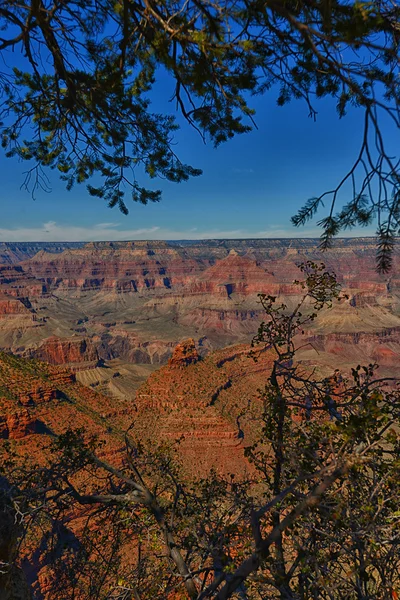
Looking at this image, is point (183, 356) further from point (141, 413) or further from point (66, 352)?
point (66, 352)

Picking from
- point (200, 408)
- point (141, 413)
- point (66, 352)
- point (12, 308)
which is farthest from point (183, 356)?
point (12, 308)

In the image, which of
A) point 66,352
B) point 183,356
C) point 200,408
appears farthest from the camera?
point 66,352

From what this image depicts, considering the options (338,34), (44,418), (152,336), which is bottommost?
(152,336)

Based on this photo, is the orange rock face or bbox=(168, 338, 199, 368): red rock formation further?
bbox=(168, 338, 199, 368): red rock formation

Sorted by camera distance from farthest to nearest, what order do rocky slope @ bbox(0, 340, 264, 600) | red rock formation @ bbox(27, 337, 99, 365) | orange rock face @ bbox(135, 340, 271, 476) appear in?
red rock formation @ bbox(27, 337, 99, 365)
orange rock face @ bbox(135, 340, 271, 476)
rocky slope @ bbox(0, 340, 264, 600)

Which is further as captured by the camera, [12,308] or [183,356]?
[12,308]

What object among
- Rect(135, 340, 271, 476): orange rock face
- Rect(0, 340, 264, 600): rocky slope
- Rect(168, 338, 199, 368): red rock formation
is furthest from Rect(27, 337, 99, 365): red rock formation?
Rect(0, 340, 264, 600): rocky slope

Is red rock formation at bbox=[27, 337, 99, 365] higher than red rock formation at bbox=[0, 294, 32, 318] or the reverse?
the reverse

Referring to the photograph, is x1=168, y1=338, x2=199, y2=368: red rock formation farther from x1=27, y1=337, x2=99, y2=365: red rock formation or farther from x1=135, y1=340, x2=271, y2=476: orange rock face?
x1=27, y1=337, x2=99, y2=365: red rock formation

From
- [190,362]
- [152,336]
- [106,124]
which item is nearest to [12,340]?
[152,336]

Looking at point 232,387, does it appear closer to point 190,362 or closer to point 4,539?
point 190,362

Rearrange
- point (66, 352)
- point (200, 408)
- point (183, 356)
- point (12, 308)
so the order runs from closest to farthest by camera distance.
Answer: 1. point (200, 408)
2. point (183, 356)
3. point (66, 352)
4. point (12, 308)
